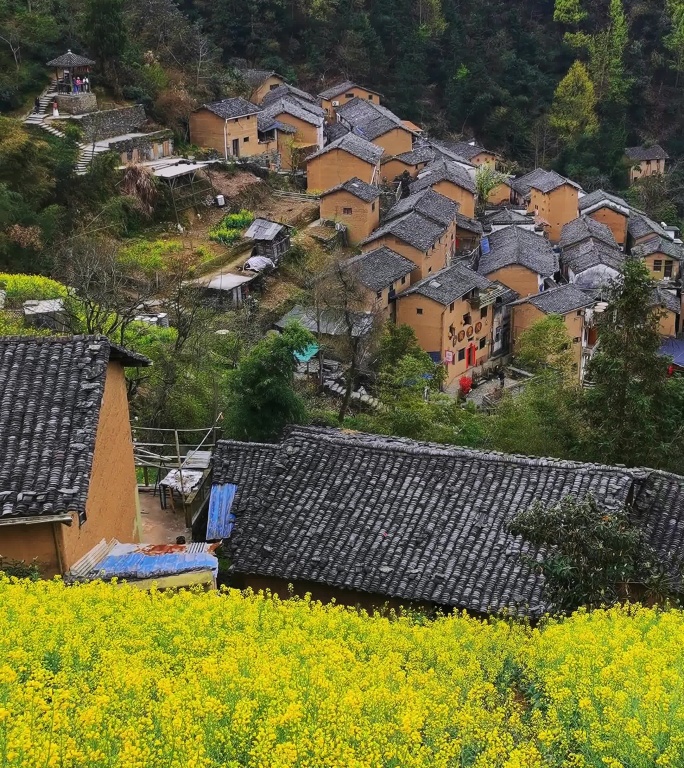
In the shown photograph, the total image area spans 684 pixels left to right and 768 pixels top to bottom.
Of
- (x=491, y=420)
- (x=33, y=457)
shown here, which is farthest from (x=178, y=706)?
(x=491, y=420)

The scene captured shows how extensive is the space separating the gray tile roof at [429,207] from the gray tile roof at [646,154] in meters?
25.1

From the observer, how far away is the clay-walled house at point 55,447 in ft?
36.1

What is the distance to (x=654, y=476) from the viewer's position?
15078 millimetres

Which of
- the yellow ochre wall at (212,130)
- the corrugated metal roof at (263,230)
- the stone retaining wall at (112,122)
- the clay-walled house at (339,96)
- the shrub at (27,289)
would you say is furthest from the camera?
the clay-walled house at (339,96)

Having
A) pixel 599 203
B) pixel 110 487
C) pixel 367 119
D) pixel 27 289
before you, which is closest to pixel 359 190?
pixel 367 119

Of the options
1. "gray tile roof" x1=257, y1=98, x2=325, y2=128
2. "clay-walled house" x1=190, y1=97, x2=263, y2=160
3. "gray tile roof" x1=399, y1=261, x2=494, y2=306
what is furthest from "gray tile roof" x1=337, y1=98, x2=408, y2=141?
"gray tile roof" x1=399, y1=261, x2=494, y2=306

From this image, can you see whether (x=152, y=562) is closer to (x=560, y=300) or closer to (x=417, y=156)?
(x=560, y=300)

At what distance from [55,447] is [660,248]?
40.7 meters

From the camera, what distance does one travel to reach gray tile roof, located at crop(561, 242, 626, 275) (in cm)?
4280

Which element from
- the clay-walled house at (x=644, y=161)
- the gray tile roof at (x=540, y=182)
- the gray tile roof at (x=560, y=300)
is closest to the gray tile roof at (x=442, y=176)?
the gray tile roof at (x=540, y=182)

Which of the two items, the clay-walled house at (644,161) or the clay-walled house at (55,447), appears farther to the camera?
the clay-walled house at (644,161)

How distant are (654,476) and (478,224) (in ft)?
103

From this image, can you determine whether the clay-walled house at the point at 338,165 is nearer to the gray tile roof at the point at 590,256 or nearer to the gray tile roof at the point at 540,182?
the gray tile roof at the point at 590,256

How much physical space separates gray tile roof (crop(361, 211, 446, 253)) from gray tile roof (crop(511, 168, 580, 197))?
12866mm
